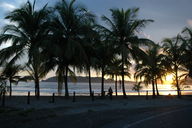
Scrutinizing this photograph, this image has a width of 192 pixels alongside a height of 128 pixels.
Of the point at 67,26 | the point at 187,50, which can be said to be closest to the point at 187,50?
the point at 187,50

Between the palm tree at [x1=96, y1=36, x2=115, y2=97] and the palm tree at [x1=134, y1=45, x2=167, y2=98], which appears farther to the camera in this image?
the palm tree at [x1=134, y1=45, x2=167, y2=98]

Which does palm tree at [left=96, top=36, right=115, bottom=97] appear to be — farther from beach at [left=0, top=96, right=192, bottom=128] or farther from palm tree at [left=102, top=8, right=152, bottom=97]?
beach at [left=0, top=96, right=192, bottom=128]

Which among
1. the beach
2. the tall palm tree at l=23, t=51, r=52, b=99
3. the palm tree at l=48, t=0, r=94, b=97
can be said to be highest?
the palm tree at l=48, t=0, r=94, b=97

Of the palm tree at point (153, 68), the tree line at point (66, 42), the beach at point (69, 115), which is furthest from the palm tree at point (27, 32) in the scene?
the palm tree at point (153, 68)

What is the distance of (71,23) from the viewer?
20.6 metres

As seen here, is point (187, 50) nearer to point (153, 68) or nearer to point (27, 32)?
point (153, 68)

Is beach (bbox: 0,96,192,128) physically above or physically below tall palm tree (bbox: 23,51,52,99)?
below

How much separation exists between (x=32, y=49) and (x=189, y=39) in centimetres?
2074

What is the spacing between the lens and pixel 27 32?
19.0m

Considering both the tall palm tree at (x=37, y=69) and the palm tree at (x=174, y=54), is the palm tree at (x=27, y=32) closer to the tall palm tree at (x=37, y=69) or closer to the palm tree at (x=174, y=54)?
the tall palm tree at (x=37, y=69)

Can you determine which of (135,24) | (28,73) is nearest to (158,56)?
(135,24)

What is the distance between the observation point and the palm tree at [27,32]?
17.9 meters

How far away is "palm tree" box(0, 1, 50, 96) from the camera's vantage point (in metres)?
17.9

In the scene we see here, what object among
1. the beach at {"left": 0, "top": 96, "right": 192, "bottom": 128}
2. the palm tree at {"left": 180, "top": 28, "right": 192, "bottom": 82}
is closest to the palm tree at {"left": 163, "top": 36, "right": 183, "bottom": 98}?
the palm tree at {"left": 180, "top": 28, "right": 192, "bottom": 82}
